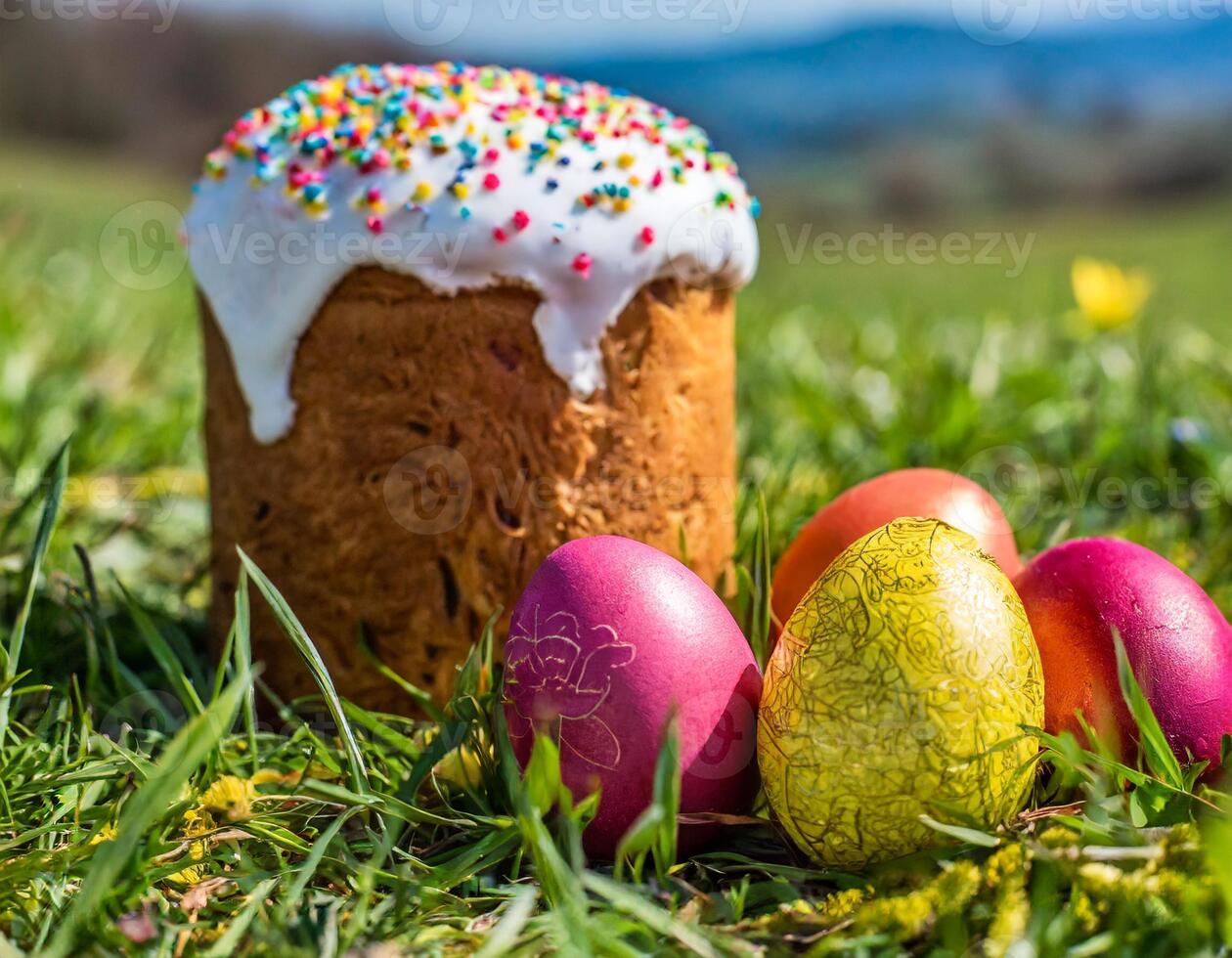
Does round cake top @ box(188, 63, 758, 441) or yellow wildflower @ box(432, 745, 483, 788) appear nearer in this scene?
yellow wildflower @ box(432, 745, 483, 788)

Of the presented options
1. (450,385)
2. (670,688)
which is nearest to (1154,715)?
(670,688)

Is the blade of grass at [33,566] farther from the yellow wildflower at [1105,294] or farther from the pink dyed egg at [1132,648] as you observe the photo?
the yellow wildflower at [1105,294]

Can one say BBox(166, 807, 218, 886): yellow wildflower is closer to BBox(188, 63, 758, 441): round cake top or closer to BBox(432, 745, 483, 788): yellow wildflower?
BBox(432, 745, 483, 788): yellow wildflower

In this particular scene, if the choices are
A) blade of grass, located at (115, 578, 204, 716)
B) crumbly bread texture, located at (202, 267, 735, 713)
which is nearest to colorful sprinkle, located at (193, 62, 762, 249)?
crumbly bread texture, located at (202, 267, 735, 713)

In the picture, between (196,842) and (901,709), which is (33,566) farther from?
(901,709)

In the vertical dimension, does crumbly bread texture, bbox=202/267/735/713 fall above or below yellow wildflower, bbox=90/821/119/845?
above

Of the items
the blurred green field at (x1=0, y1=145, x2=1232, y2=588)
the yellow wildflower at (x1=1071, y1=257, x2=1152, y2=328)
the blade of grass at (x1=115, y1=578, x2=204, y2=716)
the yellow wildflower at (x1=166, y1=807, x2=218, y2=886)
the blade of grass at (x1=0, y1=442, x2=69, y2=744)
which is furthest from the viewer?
the yellow wildflower at (x1=1071, y1=257, x2=1152, y2=328)

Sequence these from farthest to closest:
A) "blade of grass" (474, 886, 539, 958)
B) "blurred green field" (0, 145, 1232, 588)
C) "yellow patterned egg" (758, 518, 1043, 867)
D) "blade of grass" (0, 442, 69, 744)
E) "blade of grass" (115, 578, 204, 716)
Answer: "blurred green field" (0, 145, 1232, 588), "blade of grass" (115, 578, 204, 716), "blade of grass" (0, 442, 69, 744), "yellow patterned egg" (758, 518, 1043, 867), "blade of grass" (474, 886, 539, 958)

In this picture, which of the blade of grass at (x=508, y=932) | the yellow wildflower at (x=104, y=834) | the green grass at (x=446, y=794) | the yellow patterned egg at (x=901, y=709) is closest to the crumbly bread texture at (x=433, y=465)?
the green grass at (x=446, y=794)

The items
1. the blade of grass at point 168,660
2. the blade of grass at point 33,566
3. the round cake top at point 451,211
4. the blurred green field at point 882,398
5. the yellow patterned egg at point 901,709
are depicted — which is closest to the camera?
the yellow patterned egg at point 901,709
